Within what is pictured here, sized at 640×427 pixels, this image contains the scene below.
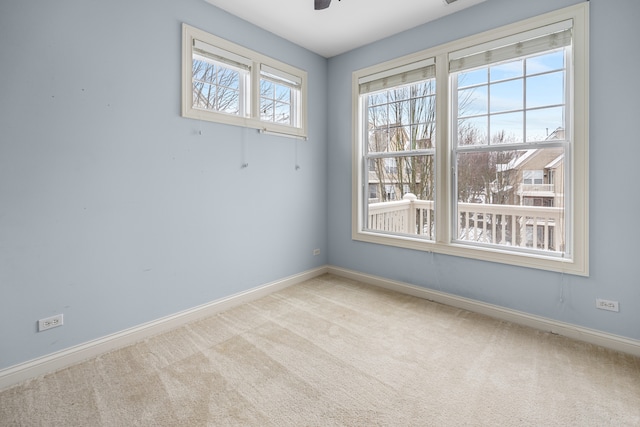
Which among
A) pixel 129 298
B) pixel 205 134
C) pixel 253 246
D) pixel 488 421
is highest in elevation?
pixel 205 134

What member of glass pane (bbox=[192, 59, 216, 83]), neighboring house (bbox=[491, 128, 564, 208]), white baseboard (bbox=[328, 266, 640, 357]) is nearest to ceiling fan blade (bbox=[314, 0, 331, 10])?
glass pane (bbox=[192, 59, 216, 83])

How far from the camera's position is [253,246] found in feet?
11.1

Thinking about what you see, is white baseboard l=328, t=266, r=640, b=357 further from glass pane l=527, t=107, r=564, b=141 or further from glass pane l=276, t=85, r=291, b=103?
glass pane l=276, t=85, r=291, b=103

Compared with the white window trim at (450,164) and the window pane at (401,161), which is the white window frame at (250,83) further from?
the window pane at (401,161)

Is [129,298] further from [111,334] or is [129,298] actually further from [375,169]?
[375,169]

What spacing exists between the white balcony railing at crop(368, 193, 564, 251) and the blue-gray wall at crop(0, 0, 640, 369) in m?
0.27

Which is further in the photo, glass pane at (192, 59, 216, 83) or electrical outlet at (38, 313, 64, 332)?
glass pane at (192, 59, 216, 83)

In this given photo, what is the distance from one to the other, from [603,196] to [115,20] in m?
3.88

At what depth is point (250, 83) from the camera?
325 centimetres

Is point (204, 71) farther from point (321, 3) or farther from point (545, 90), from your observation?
point (545, 90)

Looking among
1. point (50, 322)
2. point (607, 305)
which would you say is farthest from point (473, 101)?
point (50, 322)

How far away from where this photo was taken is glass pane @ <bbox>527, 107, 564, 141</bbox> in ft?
8.48

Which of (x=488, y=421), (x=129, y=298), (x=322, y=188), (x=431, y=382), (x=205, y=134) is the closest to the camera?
(x=488, y=421)

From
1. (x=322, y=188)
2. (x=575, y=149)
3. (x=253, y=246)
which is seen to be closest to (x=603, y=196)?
(x=575, y=149)
